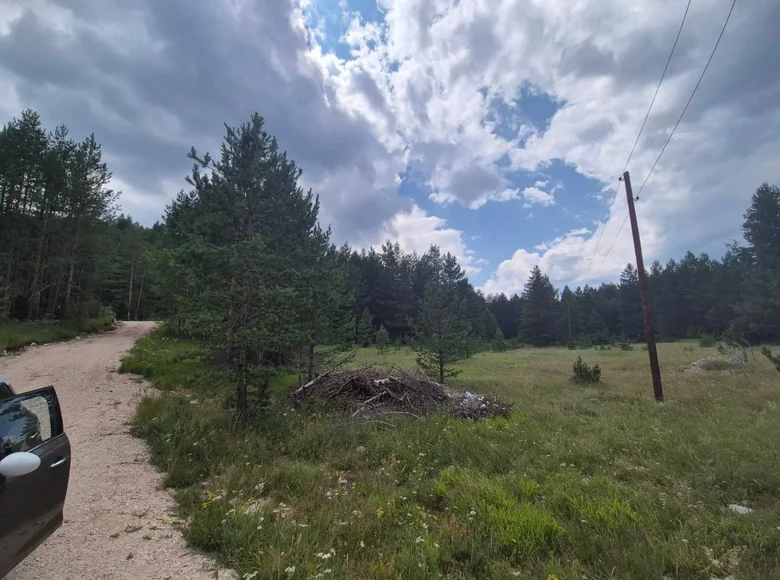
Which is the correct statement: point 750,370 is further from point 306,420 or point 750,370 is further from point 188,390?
point 188,390

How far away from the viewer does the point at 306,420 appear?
8562 millimetres

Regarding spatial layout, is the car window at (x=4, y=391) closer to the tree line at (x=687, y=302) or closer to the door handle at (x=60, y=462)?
the door handle at (x=60, y=462)

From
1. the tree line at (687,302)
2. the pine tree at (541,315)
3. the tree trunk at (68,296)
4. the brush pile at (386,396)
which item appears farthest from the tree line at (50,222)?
the pine tree at (541,315)

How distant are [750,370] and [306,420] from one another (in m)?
20.8

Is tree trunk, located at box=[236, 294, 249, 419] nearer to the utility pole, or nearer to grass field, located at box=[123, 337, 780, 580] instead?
grass field, located at box=[123, 337, 780, 580]

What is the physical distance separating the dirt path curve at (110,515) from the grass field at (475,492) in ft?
0.89

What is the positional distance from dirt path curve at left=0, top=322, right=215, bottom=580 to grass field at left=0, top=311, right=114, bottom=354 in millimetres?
8280

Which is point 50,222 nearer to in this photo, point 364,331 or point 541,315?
Result: point 364,331

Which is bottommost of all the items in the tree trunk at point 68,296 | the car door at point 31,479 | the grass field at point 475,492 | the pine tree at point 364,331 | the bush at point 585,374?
the grass field at point 475,492

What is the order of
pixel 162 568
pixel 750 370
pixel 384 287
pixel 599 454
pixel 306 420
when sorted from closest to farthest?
pixel 162 568 < pixel 599 454 < pixel 306 420 < pixel 750 370 < pixel 384 287

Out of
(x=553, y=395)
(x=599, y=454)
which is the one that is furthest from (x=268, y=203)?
(x=553, y=395)

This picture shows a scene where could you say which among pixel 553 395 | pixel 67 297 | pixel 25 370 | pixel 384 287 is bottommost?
pixel 553 395

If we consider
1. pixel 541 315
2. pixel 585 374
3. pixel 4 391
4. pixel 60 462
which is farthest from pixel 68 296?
pixel 541 315

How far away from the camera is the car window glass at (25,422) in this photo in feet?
9.56
